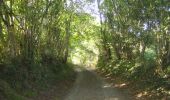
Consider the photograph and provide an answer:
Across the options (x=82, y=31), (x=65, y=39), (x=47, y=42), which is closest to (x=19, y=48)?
(x=47, y=42)

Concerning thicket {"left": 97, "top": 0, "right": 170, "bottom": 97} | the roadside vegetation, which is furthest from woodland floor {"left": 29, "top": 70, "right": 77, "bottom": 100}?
thicket {"left": 97, "top": 0, "right": 170, "bottom": 97}

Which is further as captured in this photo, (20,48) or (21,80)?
(20,48)

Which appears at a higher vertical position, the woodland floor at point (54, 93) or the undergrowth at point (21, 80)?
the undergrowth at point (21, 80)

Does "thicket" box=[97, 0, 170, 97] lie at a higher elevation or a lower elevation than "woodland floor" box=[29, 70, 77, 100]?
higher

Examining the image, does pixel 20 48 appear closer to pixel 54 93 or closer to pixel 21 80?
pixel 21 80

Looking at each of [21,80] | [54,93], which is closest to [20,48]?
[21,80]

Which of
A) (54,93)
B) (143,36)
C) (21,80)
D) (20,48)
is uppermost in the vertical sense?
(143,36)

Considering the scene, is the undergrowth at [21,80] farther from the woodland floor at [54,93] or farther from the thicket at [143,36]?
the thicket at [143,36]

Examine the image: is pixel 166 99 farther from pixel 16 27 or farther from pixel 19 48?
pixel 16 27

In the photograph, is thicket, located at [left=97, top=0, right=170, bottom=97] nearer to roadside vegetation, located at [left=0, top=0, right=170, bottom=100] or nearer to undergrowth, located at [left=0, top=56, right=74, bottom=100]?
roadside vegetation, located at [left=0, top=0, right=170, bottom=100]

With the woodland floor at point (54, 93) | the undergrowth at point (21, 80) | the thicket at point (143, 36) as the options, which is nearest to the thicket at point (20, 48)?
the undergrowth at point (21, 80)

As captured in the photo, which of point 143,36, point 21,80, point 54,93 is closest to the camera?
point 21,80

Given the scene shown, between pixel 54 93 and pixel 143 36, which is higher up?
pixel 143 36

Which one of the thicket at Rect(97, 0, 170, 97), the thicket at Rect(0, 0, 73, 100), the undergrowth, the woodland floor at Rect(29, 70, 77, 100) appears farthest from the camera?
the thicket at Rect(97, 0, 170, 97)
